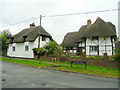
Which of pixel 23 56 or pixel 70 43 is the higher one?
pixel 70 43

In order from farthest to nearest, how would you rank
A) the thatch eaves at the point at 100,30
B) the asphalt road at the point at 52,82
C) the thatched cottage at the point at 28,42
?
the thatched cottage at the point at 28,42, the thatch eaves at the point at 100,30, the asphalt road at the point at 52,82

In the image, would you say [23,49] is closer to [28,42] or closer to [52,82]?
[28,42]

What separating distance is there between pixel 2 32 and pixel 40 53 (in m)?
28.8

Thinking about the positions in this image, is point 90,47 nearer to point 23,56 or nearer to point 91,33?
point 91,33

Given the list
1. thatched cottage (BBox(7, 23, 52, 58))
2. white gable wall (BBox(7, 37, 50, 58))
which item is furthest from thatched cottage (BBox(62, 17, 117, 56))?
white gable wall (BBox(7, 37, 50, 58))

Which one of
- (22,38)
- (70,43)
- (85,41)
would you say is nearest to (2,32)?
(22,38)

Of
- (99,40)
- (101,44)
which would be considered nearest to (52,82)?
(101,44)

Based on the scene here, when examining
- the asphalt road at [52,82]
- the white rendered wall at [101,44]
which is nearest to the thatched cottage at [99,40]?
the white rendered wall at [101,44]

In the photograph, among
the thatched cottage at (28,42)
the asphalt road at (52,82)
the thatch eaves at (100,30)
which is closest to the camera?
the asphalt road at (52,82)

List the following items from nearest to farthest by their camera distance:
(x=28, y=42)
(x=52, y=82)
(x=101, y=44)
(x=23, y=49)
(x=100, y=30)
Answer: (x=52, y=82) < (x=101, y=44) < (x=100, y=30) < (x=28, y=42) < (x=23, y=49)

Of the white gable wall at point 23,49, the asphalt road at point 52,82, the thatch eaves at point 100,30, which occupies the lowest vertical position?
the asphalt road at point 52,82

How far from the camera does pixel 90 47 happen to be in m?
26.9

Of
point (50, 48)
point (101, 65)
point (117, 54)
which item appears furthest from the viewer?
point (50, 48)

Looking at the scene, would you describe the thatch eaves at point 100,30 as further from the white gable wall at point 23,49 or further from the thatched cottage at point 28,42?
the white gable wall at point 23,49
